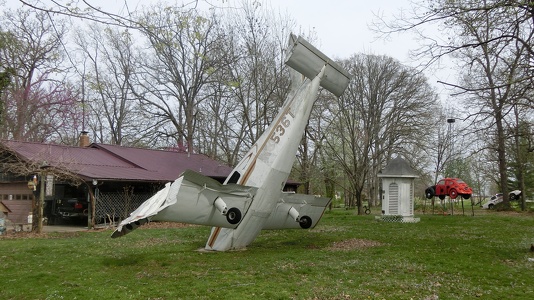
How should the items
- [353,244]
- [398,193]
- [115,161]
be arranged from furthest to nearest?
[115,161] → [398,193] → [353,244]

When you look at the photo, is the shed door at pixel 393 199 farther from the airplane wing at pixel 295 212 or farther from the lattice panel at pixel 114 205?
the lattice panel at pixel 114 205

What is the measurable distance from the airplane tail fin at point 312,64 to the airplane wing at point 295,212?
3549 millimetres

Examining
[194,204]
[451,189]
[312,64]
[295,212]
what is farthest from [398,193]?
[194,204]

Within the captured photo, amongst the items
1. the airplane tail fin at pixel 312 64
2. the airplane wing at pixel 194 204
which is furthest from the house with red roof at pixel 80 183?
the airplane tail fin at pixel 312 64

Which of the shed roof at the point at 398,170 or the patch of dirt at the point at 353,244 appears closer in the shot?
the patch of dirt at the point at 353,244

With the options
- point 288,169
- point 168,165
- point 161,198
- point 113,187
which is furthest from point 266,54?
point 161,198

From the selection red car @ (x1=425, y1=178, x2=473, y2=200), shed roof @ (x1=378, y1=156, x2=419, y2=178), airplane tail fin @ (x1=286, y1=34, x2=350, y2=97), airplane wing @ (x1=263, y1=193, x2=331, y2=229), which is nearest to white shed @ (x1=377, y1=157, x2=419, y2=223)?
shed roof @ (x1=378, y1=156, x2=419, y2=178)

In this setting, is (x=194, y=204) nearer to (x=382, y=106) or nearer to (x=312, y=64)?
(x=312, y=64)

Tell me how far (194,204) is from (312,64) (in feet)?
17.6

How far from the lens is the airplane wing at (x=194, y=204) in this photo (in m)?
10.3

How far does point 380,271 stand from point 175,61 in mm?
31324

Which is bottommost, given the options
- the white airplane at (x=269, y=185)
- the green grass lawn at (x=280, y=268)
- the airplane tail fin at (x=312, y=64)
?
the green grass lawn at (x=280, y=268)

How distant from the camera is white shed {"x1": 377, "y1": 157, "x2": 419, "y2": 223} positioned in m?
22.9

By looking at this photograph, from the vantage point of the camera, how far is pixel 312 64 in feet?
42.1
